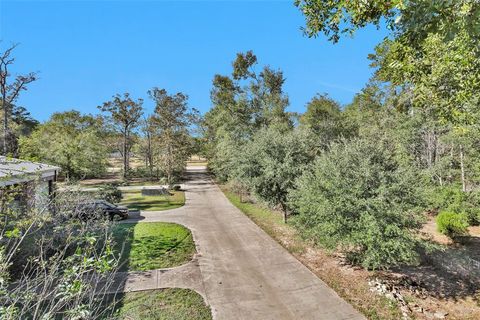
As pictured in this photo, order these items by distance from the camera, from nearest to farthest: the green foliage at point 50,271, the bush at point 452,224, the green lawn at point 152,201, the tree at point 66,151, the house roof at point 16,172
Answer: the green foliage at point 50,271
the house roof at point 16,172
the bush at point 452,224
the green lawn at point 152,201
the tree at point 66,151

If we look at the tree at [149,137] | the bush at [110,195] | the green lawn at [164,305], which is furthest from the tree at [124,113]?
the green lawn at [164,305]

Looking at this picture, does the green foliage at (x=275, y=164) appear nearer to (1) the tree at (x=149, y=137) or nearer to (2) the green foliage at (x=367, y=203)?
(2) the green foliage at (x=367, y=203)

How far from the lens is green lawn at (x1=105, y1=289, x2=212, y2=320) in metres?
7.57

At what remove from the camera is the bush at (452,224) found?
15.7 metres

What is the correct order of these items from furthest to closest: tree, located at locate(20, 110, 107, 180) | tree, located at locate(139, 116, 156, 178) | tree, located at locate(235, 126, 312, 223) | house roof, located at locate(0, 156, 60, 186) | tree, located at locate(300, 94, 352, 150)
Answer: tree, located at locate(139, 116, 156, 178)
tree, located at locate(300, 94, 352, 150)
tree, located at locate(20, 110, 107, 180)
tree, located at locate(235, 126, 312, 223)
house roof, located at locate(0, 156, 60, 186)

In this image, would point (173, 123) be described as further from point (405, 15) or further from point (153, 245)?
point (405, 15)

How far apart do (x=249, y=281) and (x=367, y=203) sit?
4726 millimetres

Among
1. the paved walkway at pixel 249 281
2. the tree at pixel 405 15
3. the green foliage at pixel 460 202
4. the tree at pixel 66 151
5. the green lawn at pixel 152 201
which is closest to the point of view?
the tree at pixel 405 15

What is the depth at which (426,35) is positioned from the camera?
6531mm

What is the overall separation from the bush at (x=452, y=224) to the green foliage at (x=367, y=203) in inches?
331

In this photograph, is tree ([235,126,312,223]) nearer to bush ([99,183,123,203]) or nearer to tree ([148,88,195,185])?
bush ([99,183,123,203])

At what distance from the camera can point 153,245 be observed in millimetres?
13352

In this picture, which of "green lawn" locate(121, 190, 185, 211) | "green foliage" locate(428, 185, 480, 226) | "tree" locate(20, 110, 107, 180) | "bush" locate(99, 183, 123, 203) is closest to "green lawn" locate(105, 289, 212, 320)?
"green lawn" locate(121, 190, 185, 211)

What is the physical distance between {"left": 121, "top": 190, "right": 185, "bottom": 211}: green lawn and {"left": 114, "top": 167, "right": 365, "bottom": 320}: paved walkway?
8.71 metres
